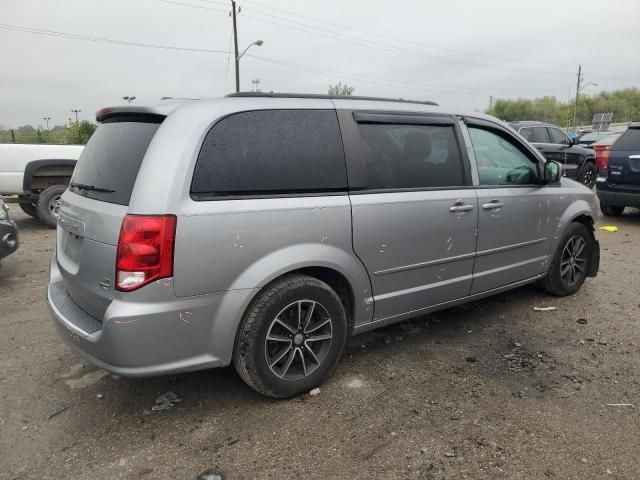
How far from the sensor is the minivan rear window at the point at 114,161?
8.79 ft

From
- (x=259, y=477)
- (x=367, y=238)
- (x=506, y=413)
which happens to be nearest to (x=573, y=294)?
(x=506, y=413)

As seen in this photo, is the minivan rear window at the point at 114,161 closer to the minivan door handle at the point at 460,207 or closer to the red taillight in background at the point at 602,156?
the minivan door handle at the point at 460,207

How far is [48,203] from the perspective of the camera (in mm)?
8289

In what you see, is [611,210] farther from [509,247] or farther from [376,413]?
[376,413]

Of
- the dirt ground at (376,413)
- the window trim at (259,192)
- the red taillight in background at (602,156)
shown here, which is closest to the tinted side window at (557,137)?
the red taillight in background at (602,156)

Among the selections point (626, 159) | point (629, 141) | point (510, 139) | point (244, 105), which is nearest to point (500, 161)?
point (510, 139)

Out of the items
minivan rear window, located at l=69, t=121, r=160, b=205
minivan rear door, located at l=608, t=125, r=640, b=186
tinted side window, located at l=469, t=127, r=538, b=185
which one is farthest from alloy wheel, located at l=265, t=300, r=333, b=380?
minivan rear door, located at l=608, t=125, r=640, b=186

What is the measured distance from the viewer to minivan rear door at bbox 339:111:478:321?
3.18 metres

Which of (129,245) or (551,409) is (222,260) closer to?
(129,245)

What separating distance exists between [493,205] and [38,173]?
7399 millimetres

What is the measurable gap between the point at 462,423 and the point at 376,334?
4.36ft

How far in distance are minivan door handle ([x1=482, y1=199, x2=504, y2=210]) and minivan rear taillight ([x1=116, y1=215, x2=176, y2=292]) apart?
7.82 feet

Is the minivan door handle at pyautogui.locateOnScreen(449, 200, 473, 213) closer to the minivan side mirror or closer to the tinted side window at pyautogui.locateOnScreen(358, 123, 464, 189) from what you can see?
the tinted side window at pyautogui.locateOnScreen(358, 123, 464, 189)

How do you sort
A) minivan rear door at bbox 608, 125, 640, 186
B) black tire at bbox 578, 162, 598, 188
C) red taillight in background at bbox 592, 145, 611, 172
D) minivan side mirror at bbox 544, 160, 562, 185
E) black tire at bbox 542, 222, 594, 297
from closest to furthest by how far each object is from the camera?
minivan side mirror at bbox 544, 160, 562, 185
black tire at bbox 542, 222, 594, 297
minivan rear door at bbox 608, 125, 640, 186
red taillight in background at bbox 592, 145, 611, 172
black tire at bbox 578, 162, 598, 188
